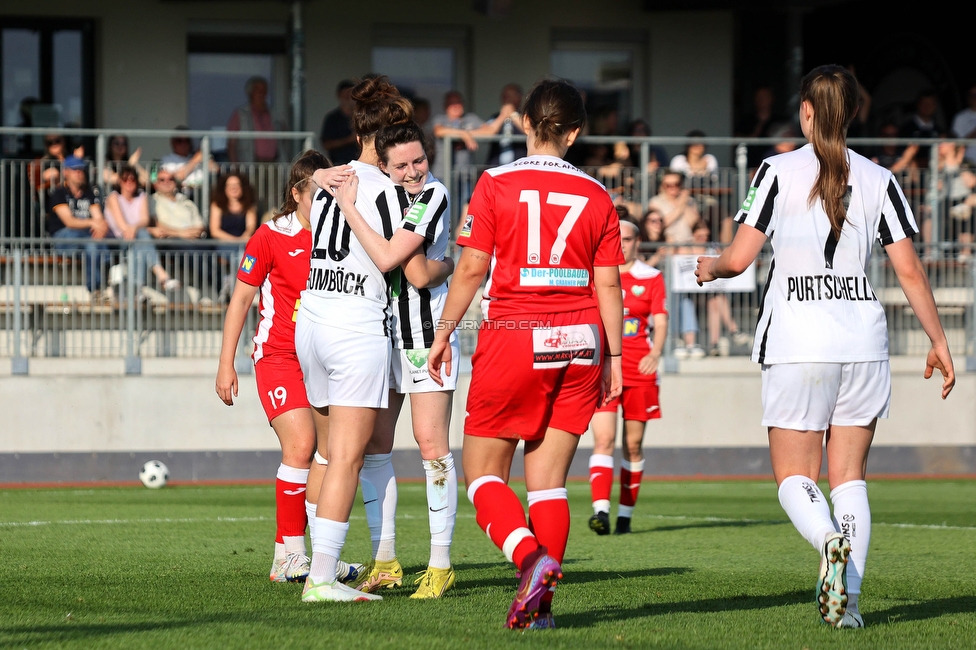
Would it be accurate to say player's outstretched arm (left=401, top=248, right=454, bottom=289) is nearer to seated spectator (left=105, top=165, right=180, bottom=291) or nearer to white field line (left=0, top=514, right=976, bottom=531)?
white field line (left=0, top=514, right=976, bottom=531)

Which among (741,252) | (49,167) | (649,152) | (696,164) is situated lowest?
(741,252)

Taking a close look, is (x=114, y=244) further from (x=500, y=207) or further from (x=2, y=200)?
(x=500, y=207)

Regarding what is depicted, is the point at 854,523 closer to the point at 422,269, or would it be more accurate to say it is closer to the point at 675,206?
the point at 422,269

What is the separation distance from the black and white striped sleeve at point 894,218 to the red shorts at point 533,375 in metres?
1.17

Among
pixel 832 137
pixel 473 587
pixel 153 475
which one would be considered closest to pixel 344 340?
pixel 473 587

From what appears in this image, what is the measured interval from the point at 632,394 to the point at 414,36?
12.6m

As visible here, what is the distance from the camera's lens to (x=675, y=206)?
16.6m

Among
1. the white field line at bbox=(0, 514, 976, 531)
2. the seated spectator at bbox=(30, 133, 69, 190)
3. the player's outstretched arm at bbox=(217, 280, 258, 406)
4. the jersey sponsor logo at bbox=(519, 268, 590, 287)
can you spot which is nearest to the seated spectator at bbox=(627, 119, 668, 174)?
the seated spectator at bbox=(30, 133, 69, 190)

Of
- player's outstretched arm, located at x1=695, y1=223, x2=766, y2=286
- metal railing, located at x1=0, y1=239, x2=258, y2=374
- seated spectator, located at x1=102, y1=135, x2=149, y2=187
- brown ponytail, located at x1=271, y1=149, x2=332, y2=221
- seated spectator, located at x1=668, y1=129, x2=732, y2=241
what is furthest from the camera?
seated spectator, located at x1=668, y1=129, x2=732, y2=241

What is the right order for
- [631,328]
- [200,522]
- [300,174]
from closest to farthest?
[300,174], [200,522], [631,328]

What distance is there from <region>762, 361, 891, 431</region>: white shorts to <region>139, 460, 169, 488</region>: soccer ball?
32.0 feet

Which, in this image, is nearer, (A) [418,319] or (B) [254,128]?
(A) [418,319]

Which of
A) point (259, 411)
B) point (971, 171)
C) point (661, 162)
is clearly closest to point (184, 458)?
point (259, 411)

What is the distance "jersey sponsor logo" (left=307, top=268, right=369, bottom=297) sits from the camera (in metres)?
5.49
